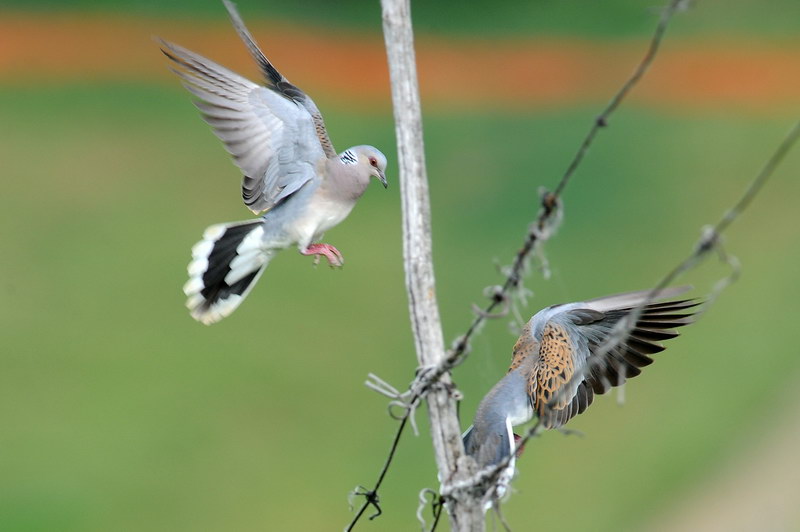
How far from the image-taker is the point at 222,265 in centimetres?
233

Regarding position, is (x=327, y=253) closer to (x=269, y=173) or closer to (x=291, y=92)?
(x=269, y=173)

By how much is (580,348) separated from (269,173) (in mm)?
710

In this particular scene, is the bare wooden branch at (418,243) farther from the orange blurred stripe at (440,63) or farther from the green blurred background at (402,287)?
the orange blurred stripe at (440,63)

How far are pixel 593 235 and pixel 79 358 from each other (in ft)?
9.08

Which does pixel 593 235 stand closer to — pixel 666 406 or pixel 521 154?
pixel 521 154

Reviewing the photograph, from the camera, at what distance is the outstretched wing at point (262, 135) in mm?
2256

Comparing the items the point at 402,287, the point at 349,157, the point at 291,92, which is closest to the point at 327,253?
the point at 349,157

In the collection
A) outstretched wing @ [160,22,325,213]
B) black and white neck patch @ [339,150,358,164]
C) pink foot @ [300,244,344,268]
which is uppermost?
black and white neck patch @ [339,150,358,164]

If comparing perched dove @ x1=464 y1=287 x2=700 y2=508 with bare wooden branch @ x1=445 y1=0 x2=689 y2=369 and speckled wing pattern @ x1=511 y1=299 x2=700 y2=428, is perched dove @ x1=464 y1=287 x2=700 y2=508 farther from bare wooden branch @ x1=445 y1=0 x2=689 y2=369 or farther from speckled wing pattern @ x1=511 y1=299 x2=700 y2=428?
bare wooden branch @ x1=445 y1=0 x2=689 y2=369

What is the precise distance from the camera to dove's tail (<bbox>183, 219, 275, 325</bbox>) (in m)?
2.32

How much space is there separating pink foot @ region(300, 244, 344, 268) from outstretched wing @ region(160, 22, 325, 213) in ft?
0.38

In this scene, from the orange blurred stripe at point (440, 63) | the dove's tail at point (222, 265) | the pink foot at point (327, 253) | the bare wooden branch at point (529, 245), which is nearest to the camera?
the bare wooden branch at point (529, 245)

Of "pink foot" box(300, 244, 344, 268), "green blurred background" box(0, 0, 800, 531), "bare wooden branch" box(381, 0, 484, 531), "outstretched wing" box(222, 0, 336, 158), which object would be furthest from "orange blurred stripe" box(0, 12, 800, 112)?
"bare wooden branch" box(381, 0, 484, 531)

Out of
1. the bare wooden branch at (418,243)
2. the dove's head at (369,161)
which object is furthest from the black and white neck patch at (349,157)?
the bare wooden branch at (418,243)
